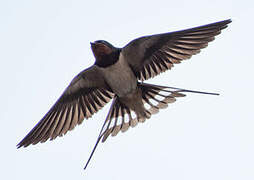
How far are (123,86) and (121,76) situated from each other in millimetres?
123

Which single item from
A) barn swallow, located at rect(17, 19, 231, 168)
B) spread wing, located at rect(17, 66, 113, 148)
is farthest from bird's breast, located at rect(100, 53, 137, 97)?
spread wing, located at rect(17, 66, 113, 148)

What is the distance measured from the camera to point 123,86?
20.9 feet

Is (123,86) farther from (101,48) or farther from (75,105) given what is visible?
(75,105)

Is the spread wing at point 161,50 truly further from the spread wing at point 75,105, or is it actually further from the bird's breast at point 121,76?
the spread wing at point 75,105

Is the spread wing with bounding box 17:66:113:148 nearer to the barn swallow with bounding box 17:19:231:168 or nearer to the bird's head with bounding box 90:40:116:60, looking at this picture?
the barn swallow with bounding box 17:19:231:168

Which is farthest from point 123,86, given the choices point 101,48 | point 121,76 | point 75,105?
point 75,105

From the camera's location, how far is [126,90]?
6383mm

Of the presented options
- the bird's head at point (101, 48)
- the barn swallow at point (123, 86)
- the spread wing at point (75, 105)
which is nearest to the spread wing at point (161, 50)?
the barn swallow at point (123, 86)

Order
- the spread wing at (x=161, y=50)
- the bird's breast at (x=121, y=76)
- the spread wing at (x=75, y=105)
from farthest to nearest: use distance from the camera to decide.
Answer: the spread wing at (x=75, y=105)
the bird's breast at (x=121, y=76)
the spread wing at (x=161, y=50)

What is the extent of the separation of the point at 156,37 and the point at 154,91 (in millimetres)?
692

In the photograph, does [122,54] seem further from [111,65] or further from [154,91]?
[154,91]

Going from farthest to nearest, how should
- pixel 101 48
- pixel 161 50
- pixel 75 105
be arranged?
pixel 75 105 → pixel 161 50 → pixel 101 48

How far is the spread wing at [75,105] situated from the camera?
6.55m

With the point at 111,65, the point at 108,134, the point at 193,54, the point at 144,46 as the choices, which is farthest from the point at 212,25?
the point at 108,134
